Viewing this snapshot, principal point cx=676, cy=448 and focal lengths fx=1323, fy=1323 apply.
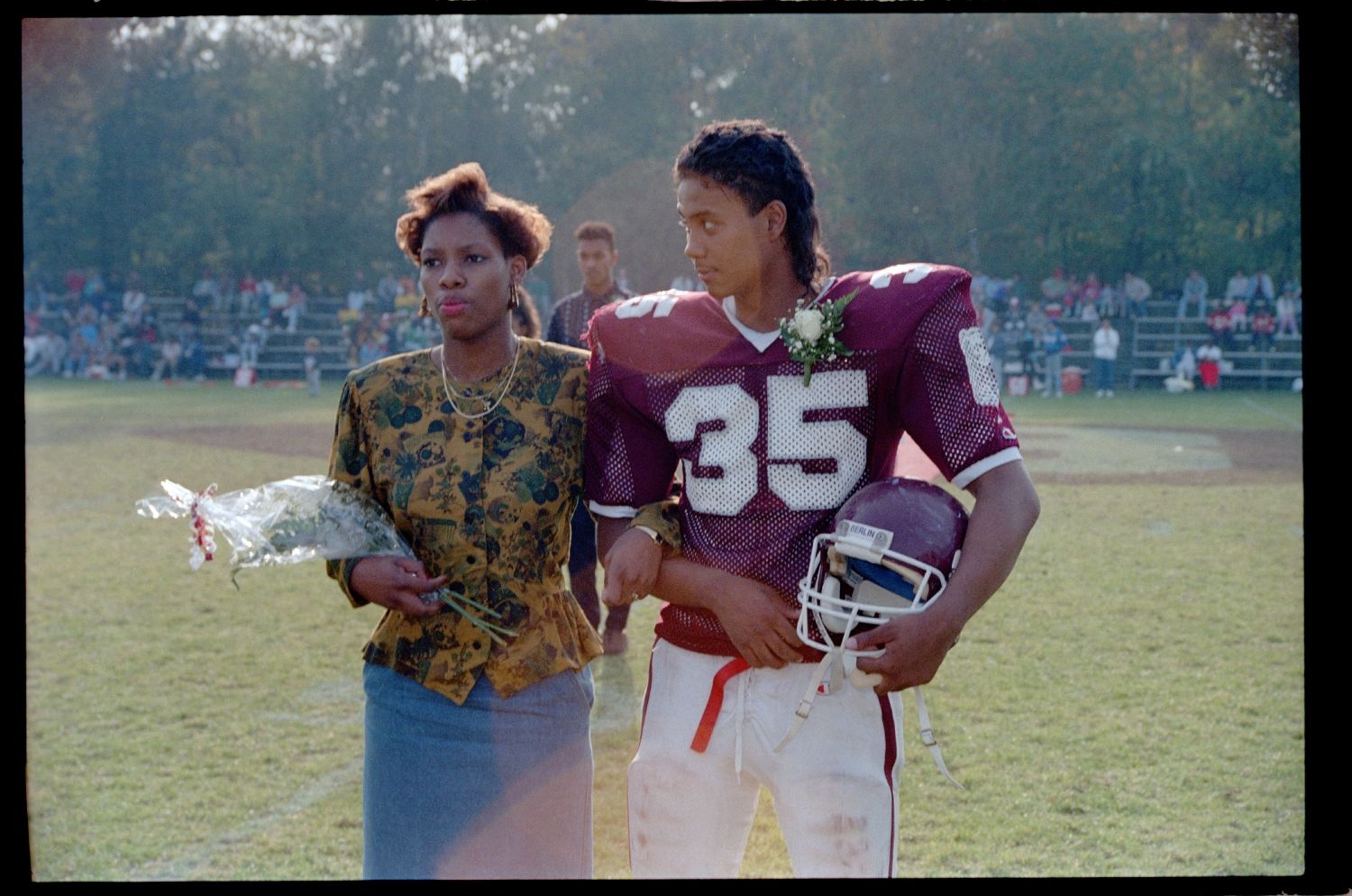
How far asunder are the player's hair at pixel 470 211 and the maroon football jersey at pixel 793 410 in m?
0.45

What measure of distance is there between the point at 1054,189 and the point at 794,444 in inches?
1286

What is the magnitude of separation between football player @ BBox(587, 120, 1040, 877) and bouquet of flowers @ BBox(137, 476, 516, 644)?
516 mm

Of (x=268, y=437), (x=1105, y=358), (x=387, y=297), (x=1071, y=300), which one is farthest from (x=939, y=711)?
(x=387, y=297)

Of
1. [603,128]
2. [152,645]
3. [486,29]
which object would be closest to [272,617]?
[152,645]

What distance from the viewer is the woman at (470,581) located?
114 inches

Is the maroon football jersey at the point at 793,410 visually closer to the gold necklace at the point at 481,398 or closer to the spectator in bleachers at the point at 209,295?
the gold necklace at the point at 481,398

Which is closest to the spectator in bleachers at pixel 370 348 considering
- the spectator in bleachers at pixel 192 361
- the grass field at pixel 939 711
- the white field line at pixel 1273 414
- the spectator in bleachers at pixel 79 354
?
the spectator in bleachers at pixel 192 361

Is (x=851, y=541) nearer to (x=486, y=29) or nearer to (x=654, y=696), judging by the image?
(x=654, y=696)

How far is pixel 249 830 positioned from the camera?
175 inches

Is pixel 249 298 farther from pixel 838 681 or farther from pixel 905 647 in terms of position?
pixel 905 647

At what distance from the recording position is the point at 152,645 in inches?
274

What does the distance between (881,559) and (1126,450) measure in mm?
13390

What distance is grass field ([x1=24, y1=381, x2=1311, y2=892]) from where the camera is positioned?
14.1 feet

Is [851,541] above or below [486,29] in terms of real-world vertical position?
below
